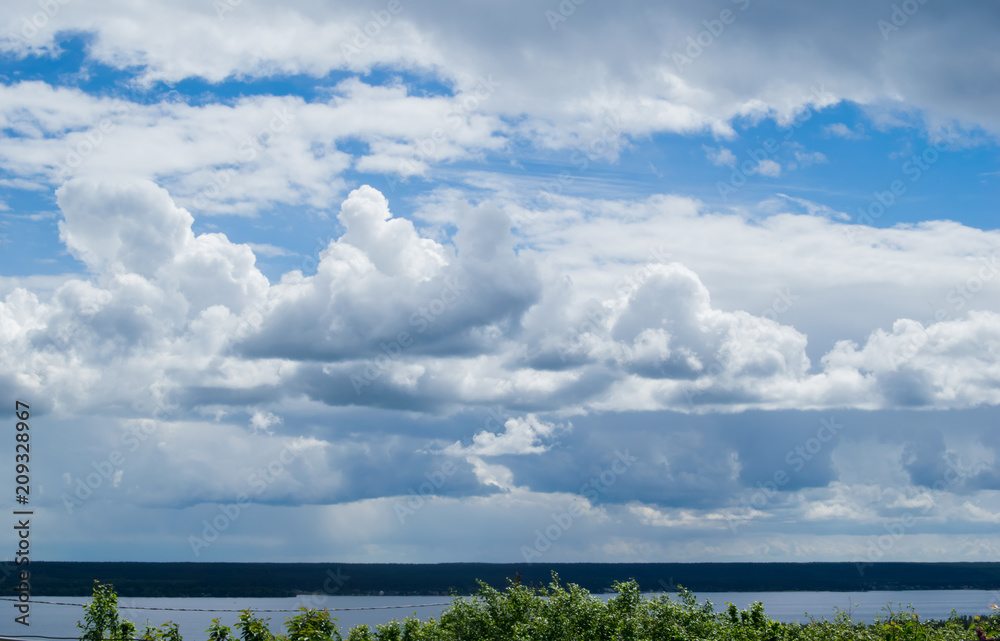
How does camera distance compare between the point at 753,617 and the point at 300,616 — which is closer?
the point at 300,616

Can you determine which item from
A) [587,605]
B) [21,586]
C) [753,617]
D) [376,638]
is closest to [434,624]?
[376,638]

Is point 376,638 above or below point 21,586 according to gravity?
below

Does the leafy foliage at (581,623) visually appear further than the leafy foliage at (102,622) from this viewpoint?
Yes

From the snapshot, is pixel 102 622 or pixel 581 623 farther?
pixel 581 623

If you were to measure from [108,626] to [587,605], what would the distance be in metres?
16.9

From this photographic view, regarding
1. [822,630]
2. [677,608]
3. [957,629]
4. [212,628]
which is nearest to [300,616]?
[212,628]

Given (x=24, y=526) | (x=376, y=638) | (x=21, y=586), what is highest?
(x=24, y=526)

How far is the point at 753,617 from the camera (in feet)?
114

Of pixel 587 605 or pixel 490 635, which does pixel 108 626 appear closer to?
pixel 490 635

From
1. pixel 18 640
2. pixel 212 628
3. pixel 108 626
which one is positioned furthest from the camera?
pixel 108 626

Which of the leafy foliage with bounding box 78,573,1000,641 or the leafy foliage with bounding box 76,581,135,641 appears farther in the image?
the leafy foliage with bounding box 78,573,1000,641

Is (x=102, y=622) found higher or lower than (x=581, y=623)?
higher

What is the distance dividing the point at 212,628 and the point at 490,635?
11.1 metres

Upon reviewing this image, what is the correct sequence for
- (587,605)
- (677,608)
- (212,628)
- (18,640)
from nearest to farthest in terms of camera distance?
(18,640) < (212,628) < (587,605) < (677,608)
